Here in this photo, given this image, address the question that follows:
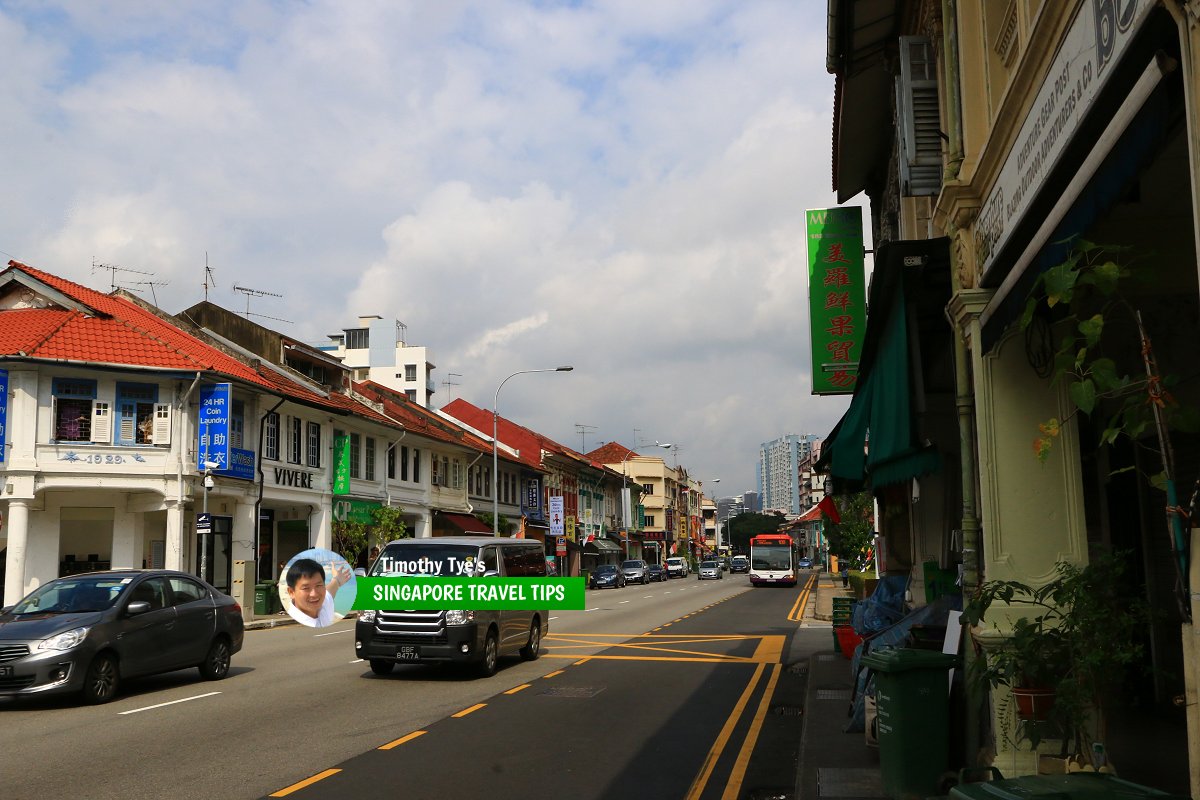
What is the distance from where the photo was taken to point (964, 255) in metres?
8.23

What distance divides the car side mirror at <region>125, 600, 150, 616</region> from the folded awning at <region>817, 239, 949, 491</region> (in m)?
9.43

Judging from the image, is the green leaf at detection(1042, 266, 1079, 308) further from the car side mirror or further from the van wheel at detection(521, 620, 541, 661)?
the van wheel at detection(521, 620, 541, 661)

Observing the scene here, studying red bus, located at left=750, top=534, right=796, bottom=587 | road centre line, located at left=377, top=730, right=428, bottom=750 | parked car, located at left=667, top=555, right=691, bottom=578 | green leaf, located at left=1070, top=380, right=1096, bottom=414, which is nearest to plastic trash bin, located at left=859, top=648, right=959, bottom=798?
green leaf, located at left=1070, top=380, right=1096, bottom=414

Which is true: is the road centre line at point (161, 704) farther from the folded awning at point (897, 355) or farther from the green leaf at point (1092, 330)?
the green leaf at point (1092, 330)

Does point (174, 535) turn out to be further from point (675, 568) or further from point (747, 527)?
point (747, 527)

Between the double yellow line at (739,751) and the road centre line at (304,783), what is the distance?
309 cm

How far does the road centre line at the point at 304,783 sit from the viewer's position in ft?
27.2

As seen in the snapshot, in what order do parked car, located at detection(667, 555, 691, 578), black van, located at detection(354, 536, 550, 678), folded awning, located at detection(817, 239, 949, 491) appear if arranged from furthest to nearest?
1. parked car, located at detection(667, 555, 691, 578)
2. black van, located at detection(354, 536, 550, 678)
3. folded awning, located at detection(817, 239, 949, 491)

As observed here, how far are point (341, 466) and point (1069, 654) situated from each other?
3312 centimetres

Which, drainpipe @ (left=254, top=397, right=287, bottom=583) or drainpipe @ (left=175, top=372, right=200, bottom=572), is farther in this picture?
drainpipe @ (left=254, top=397, right=287, bottom=583)

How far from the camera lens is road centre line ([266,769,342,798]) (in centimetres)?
830

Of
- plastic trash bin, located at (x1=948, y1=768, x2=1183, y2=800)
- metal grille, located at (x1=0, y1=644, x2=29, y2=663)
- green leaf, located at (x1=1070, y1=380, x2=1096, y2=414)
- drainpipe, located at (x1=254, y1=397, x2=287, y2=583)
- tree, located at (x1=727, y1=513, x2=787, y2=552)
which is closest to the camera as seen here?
plastic trash bin, located at (x1=948, y1=768, x2=1183, y2=800)

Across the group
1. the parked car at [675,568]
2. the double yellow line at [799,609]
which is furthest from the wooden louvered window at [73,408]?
the parked car at [675,568]

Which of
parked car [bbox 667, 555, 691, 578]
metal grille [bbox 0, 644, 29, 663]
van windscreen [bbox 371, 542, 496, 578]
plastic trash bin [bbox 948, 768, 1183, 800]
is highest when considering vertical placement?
van windscreen [bbox 371, 542, 496, 578]
